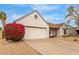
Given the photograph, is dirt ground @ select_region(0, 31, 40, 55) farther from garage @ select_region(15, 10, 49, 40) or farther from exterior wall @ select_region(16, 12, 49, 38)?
exterior wall @ select_region(16, 12, 49, 38)

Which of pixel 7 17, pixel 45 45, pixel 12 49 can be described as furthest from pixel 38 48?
pixel 7 17

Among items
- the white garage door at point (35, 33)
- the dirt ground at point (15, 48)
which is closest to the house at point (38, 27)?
the white garage door at point (35, 33)

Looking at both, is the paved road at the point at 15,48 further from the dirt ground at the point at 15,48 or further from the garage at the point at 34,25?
the garage at the point at 34,25

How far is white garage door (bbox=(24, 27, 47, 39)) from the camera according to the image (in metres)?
4.55

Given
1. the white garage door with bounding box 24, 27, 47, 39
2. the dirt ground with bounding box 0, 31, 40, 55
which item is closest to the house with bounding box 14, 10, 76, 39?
the white garage door with bounding box 24, 27, 47, 39

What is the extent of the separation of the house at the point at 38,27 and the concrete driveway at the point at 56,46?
90mm

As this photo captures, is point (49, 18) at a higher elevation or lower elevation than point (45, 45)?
higher

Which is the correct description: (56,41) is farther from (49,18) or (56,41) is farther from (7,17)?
(7,17)

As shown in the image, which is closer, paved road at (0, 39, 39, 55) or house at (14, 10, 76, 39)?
paved road at (0, 39, 39, 55)

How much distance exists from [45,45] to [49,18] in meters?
0.46

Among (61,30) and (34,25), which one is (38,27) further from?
(61,30)

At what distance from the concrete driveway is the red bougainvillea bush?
0.57ft

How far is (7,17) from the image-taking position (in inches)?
176
